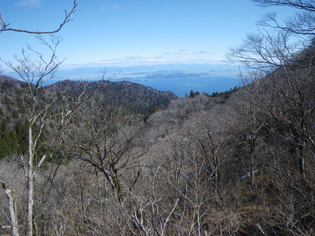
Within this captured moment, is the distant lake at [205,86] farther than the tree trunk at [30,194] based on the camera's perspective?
Yes

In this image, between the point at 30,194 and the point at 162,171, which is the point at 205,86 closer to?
the point at 162,171

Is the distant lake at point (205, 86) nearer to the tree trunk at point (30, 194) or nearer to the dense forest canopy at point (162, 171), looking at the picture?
the dense forest canopy at point (162, 171)

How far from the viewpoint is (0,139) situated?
36219 millimetres

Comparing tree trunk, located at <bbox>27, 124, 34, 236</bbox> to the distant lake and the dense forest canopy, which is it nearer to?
the dense forest canopy

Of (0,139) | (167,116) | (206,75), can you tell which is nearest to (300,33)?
(167,116)

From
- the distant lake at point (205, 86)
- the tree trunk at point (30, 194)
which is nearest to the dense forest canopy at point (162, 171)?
the tree trunk at point (30, 194)

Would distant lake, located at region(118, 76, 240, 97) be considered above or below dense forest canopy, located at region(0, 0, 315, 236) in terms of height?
above

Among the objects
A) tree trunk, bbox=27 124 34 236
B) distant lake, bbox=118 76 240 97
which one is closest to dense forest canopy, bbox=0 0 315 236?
tree trunk, bbox=27 124 34 236

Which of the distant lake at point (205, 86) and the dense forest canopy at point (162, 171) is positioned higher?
the distant lake at point (205, 86)

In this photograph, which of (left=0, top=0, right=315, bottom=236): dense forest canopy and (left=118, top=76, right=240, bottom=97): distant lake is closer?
(left=0, top=0, right=315, bottom=236): dense forest canopy

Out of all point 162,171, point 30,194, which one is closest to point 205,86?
point 162,171

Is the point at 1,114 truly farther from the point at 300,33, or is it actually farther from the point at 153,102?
the point at 300,33

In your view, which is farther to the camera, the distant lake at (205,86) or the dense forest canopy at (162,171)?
the distant lake at (205,86)

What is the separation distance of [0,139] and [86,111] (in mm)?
39731
